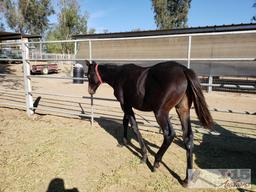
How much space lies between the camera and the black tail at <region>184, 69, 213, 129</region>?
2609 millimetres

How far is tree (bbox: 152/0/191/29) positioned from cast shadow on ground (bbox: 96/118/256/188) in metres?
29.5

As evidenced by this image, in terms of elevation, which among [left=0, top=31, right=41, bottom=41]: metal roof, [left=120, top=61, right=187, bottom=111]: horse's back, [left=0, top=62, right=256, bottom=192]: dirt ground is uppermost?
[left=0, top=31, right=41, bottom=41]: metal roof

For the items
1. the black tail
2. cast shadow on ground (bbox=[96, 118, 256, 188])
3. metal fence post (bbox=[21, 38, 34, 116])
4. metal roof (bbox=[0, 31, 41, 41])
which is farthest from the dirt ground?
metal roof (bbox=[0, 31, 41, 41])

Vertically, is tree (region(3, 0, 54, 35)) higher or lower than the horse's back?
higher

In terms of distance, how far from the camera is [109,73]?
11.9ft

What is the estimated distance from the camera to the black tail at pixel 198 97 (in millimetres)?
2609

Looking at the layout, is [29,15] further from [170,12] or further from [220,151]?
[220,151]

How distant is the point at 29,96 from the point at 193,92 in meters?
4.13

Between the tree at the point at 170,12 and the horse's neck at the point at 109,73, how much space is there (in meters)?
29.9

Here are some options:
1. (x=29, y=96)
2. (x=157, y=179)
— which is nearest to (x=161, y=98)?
(x=157, y=179)

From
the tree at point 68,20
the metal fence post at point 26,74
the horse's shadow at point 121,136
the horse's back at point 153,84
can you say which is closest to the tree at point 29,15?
the tree at point 68,20

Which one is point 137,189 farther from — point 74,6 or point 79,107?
point 74,6

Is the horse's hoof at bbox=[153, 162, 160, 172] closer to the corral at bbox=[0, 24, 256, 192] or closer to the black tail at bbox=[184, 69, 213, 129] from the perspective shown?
the corral at bbox=[0, 24, 256, 192]

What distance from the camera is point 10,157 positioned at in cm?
336
